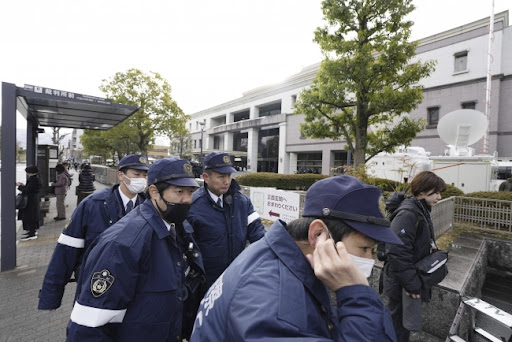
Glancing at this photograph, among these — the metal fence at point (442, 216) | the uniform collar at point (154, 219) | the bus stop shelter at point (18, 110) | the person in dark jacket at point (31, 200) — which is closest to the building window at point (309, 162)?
the metal fence at point (442, 216)

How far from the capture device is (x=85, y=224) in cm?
285

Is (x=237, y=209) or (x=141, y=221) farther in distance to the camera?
(x=237, y=209)

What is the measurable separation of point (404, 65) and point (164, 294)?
39.6 ft

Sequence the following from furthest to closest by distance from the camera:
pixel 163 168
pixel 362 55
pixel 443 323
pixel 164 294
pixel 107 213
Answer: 1. pixel 362 55
2. pixel 443 323
3. pixel 107 213
4. pixel 163 168
5. pixel 164 294

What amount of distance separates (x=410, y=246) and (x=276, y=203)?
16.8 ft

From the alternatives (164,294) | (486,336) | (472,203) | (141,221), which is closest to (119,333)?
(164,294)

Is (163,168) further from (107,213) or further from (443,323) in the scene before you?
(443,323)

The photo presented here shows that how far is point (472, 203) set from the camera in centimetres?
825

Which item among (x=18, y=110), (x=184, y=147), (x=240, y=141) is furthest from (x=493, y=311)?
(x=184, y=147)

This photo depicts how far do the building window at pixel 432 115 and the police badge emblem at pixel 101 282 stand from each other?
27045 mm

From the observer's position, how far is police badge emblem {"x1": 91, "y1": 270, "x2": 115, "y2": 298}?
157 cm

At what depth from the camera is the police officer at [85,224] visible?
2531 mm

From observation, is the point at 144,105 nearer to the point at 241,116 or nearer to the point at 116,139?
the point at 116,139

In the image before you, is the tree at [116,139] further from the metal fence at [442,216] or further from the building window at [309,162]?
the building window at [309,162]
